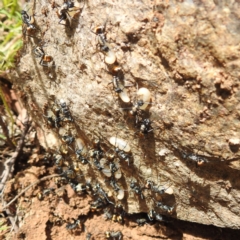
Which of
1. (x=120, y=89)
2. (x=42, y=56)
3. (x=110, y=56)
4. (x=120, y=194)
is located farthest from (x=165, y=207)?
(x=42, y=56)

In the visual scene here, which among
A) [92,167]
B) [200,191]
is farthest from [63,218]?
[200,191]

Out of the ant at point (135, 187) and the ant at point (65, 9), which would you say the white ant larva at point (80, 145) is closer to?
the ant at point (135, 187)

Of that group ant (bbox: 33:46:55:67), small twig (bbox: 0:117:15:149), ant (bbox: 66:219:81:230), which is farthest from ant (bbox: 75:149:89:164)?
small twig (bbox: 0:117:15:149)

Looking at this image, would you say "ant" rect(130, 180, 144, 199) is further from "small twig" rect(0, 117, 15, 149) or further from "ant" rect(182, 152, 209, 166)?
"small twig" rect(0, 117, 15, 149)

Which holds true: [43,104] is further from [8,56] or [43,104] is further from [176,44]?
[176,44]

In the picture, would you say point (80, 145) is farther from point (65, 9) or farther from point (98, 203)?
point (65, 9)
